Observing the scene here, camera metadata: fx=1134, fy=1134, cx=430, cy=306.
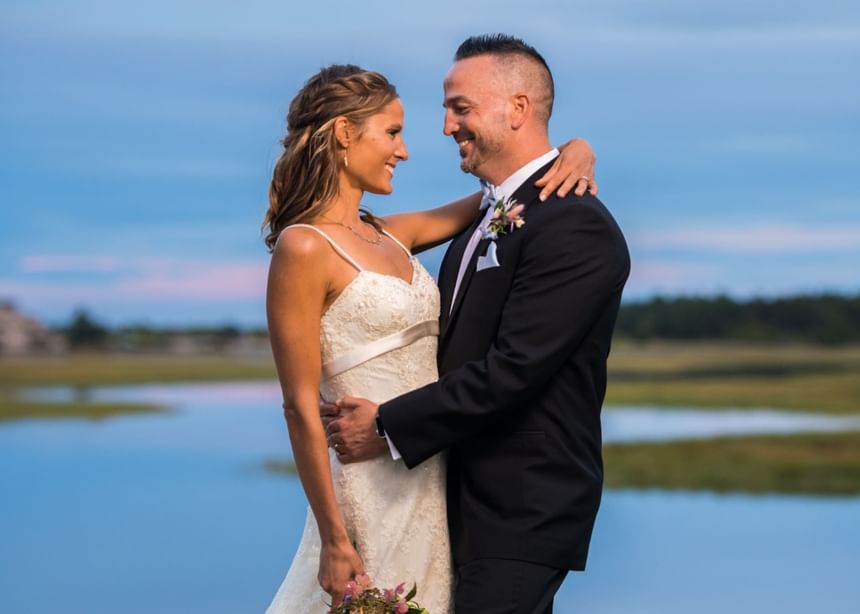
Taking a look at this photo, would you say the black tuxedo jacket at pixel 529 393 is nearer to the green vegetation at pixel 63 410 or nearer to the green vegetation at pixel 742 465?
the green vegetation at pixel 742 465

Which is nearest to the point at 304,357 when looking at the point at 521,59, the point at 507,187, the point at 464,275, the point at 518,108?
the point at 464,275

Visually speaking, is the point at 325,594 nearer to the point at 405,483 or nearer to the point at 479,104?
the point at 405,483

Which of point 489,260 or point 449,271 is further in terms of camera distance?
point 449,271

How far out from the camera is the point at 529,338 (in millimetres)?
3549

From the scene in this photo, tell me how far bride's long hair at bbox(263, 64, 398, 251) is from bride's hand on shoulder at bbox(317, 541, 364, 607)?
3.33 ft

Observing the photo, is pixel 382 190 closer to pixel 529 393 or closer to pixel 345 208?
pixel 345 208

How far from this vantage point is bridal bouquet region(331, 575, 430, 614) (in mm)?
3541

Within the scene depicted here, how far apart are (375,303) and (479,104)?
2.65ft

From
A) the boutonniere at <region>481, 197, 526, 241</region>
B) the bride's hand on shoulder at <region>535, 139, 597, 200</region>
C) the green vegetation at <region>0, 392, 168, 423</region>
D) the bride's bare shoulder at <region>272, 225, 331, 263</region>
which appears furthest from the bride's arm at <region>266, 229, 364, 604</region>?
the green vegetation at <region>0, 392, 168, 423</region>

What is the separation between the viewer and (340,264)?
3.70 metres

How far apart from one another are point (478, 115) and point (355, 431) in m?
1.17

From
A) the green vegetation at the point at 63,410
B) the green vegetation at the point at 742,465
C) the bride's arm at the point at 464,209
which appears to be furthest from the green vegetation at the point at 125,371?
the bride's arm at the point at 464,209

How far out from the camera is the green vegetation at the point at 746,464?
17109 millimetres

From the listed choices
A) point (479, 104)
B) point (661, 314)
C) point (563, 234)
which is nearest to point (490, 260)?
point (563, 234)
